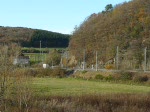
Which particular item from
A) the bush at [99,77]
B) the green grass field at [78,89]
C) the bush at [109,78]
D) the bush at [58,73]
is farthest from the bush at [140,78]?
the bush at [58,73]

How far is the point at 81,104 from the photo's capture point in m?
19.3

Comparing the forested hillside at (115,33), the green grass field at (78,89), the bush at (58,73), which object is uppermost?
the forested hillside at (115,33)

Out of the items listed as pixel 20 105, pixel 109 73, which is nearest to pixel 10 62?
pixel 20 105

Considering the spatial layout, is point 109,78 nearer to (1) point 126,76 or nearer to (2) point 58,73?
(1) point 126,76

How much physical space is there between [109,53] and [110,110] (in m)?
51.8

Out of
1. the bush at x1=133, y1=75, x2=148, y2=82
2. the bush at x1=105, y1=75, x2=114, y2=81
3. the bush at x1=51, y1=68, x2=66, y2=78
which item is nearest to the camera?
the bush at x1=133, y1=75, x2=148, y2=82

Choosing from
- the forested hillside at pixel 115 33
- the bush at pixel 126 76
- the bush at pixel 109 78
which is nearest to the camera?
the bush at pixel 126 76

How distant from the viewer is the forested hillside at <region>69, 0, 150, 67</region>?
67.8 metres

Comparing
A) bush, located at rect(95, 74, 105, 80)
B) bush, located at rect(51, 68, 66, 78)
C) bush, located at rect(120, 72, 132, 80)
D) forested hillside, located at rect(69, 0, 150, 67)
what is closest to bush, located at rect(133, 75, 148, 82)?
bush, located at rect(120, 72, 132, 80)

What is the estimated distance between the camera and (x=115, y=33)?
74.8 meters

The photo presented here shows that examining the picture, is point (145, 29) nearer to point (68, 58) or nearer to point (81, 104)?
point (68, 58)

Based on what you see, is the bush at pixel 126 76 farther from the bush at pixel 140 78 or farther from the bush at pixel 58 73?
the bush at pixel 58 73

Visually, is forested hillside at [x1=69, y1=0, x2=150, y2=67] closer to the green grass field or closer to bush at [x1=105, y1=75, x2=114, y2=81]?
bush at [x1=105, y1=75, x2=114, y2=81]

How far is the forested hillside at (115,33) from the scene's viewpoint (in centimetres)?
6776
